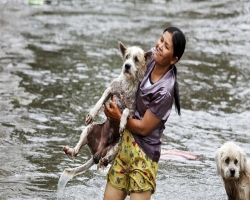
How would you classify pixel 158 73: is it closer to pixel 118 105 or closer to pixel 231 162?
pixel 118 105

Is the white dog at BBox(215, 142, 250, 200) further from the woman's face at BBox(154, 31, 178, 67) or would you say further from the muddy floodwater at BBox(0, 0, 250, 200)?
the woman's face at BBox(154, 31, 178, 67)

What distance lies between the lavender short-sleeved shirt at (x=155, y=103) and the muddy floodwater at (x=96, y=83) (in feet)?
5.51

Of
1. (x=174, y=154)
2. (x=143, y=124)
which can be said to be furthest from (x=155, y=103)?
(x=174, y=154)

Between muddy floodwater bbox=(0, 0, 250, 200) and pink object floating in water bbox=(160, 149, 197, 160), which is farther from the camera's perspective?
pink object floating in water bbox=(160, 149, 197, 160)

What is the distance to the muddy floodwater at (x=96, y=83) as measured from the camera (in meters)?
6.51

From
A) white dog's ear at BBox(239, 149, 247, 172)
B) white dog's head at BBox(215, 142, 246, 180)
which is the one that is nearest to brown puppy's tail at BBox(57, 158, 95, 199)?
white dog's head at BBox(215, 142, 246, 180)

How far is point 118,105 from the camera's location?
466 centimetres

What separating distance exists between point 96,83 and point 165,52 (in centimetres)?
607

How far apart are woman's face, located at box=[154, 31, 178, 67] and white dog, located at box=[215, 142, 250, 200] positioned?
1609 millimetres

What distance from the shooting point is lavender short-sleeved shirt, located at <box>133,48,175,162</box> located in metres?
4.27

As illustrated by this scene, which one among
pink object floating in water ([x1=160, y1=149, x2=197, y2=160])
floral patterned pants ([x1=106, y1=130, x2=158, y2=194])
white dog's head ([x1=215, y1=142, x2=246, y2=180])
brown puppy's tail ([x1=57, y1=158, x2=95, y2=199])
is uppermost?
floral patterned pants ([x1=106, y1=130, x2=158, y2=194])

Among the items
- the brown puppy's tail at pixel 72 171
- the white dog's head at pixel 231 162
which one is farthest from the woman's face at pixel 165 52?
the white dog's head at pixel 231 162

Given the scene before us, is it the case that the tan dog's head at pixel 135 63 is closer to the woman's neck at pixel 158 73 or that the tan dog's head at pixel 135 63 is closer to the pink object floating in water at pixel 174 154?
the woman's neck at pixel 158 73

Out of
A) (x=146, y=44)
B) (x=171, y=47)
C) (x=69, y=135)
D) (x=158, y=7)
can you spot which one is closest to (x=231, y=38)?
(x=146, y=44)
